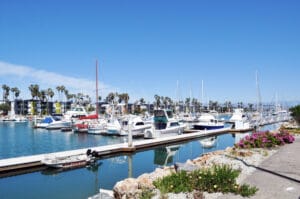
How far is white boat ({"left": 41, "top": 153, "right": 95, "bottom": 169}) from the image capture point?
912 inches

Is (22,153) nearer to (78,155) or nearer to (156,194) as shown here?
(78,155)

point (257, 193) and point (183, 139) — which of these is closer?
point (257, 193)

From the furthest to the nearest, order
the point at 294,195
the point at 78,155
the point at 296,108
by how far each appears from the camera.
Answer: the point at 296,108
the point at 78,155
the point at 294,195

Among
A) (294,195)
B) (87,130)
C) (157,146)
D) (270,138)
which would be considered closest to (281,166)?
(294,195)

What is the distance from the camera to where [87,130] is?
59.1 m

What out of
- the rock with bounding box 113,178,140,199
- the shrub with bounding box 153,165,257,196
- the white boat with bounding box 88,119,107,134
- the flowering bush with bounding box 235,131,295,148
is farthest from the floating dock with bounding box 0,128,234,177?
the white boat with bounding box 88,119,107,134

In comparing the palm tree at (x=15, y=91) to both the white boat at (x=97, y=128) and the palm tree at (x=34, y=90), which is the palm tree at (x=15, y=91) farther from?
the white boat at (x=97, y=128)

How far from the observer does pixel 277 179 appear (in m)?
10.3

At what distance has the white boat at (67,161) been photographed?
912 inches

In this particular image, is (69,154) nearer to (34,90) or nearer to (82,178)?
(82,178)

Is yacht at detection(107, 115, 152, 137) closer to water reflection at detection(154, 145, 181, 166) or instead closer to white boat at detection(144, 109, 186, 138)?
white boat at detection(144, 109, 186, 138)

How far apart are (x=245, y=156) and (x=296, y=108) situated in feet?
105

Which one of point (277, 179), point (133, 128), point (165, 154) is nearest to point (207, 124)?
point (133, 128)

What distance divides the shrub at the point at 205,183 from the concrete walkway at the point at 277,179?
1.05ft
